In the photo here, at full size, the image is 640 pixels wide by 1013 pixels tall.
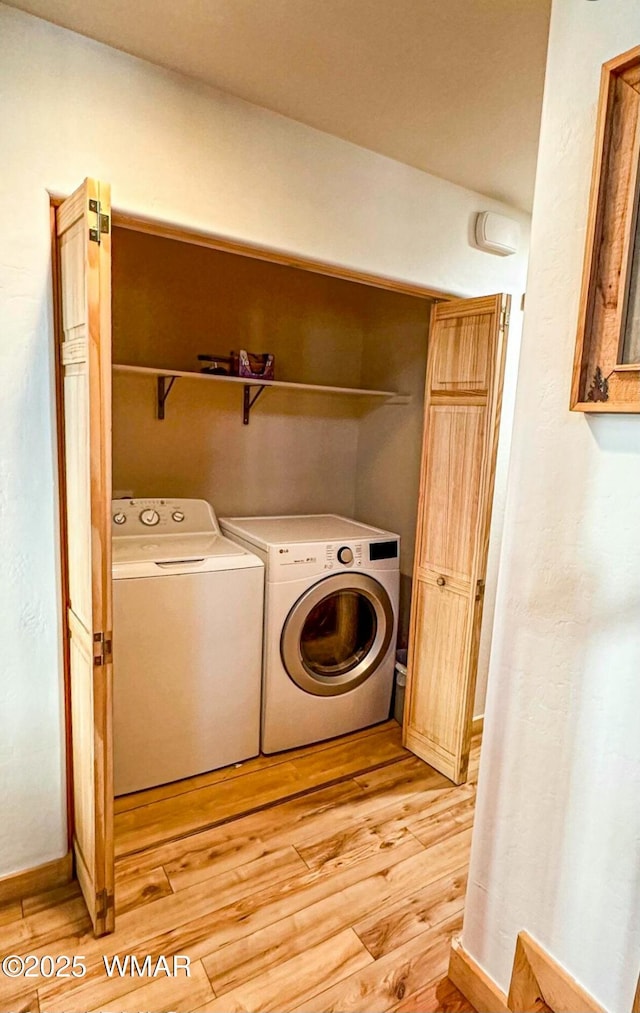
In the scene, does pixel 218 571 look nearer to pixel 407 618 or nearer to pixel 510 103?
pixel 407 618

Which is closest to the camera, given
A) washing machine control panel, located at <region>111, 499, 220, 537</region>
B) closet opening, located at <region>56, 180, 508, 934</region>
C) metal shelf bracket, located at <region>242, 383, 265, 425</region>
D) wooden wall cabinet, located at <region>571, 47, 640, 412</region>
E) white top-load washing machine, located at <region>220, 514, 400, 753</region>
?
wooden wall cabinet, located at <region>571, 47, 640, 412</region>

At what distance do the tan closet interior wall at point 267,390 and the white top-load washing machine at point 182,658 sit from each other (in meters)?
0.49

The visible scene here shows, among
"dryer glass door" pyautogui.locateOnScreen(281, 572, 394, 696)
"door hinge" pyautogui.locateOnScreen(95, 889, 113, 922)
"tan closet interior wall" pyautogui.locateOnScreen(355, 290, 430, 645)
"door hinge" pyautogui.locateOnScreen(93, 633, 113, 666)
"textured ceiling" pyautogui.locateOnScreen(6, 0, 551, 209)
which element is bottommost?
"door hinge" pyautogui.locateOnScreen(95, 889, 113, 922)

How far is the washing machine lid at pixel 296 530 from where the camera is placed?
2.47m

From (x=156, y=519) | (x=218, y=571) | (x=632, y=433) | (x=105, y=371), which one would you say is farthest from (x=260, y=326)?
(x=632, y=433)

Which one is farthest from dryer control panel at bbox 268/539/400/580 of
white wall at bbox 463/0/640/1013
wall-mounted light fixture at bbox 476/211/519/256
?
wall-mounted light fixture at bbox 476/211/519/256

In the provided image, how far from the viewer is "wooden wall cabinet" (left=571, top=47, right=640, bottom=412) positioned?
0.99 m

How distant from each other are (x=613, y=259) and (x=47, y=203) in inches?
54.9

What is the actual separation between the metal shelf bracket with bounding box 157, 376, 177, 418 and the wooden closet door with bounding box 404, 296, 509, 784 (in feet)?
3.89

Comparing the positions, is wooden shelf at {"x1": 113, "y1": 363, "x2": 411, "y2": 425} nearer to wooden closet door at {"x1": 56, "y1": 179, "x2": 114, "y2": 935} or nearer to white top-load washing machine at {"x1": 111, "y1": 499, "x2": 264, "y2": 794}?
white top-load washing machine at {"x1": 111, "y1": 499, "x2": 264, "y2": 794}

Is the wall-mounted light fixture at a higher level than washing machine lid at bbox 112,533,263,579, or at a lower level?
higher

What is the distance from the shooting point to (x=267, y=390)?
9.66ft

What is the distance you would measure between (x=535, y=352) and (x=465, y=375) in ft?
3.37

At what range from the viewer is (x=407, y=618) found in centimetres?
296
